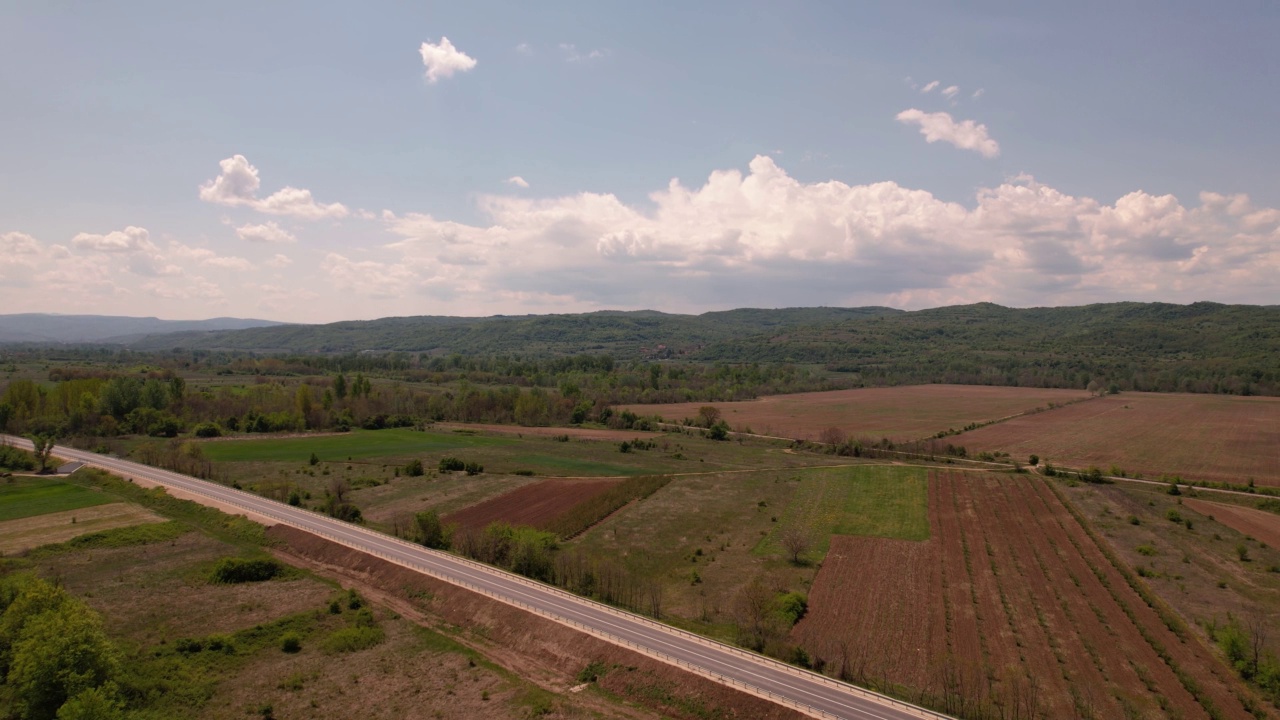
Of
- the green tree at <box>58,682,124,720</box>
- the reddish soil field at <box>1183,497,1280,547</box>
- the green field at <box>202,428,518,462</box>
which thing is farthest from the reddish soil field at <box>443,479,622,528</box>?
the reddish soil field at <box>1183,497,1280,547</box>

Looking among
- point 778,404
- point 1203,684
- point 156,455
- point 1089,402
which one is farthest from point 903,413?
point 156,455

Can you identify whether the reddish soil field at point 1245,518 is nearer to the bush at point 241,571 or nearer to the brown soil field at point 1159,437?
the brown soil field at point 1159,437

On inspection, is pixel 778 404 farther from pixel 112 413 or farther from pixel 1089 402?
pixel 112 413

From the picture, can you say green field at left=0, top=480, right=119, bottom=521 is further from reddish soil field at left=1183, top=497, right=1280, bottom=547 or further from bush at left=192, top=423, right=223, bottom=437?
reddish soil field at left=1183, top=497, right=1280, bottom=547

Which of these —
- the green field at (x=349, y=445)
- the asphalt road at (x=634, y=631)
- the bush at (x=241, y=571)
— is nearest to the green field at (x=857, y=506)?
the asphalt road at (x=634, y=631)

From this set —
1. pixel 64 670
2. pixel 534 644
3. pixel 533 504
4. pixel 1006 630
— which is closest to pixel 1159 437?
pixel 1006 630

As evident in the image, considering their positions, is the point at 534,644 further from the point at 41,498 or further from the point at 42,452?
the point at 42,452
